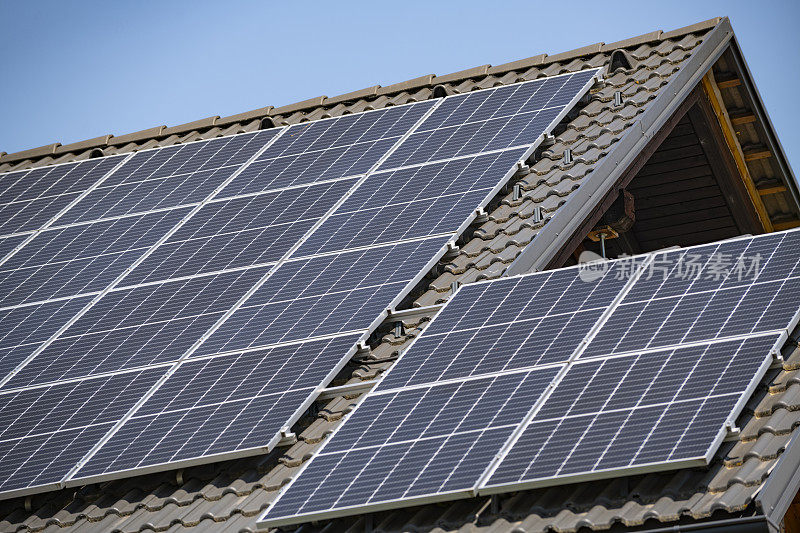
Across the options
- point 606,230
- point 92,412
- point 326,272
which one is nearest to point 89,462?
point 92,412

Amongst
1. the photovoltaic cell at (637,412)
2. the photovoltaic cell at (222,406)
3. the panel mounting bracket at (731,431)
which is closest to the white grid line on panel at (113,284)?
the photovoltaic cell at (222,406)

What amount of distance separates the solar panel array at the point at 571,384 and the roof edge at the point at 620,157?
5.19ft

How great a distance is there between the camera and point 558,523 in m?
9.17

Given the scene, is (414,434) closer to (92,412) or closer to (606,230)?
(92,412)

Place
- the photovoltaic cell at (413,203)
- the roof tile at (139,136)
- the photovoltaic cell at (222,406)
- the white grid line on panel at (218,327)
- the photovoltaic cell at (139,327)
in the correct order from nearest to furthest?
the photovoltaic cell at (222,406) < the white grid line on panel at (218,327) < the photovoltaic cell at (139,327) < the photovoltaic cell at (413,203) < the roof tile at (139,136)

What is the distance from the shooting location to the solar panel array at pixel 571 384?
9.28m

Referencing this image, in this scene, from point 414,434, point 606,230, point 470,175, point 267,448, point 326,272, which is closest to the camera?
point 414,434

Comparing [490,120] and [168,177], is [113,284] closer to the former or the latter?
[168,177]

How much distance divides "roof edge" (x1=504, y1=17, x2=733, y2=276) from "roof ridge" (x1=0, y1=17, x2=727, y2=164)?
2.46ft

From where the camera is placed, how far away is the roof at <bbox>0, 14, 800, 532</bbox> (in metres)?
9.14

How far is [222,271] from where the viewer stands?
14406mm

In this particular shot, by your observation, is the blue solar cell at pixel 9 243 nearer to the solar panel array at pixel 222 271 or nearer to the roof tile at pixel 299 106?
the solar panel array at pixel 222 271

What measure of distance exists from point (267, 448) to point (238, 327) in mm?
2222

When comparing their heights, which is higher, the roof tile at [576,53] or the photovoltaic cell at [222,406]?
the roof tile at [576,53]
